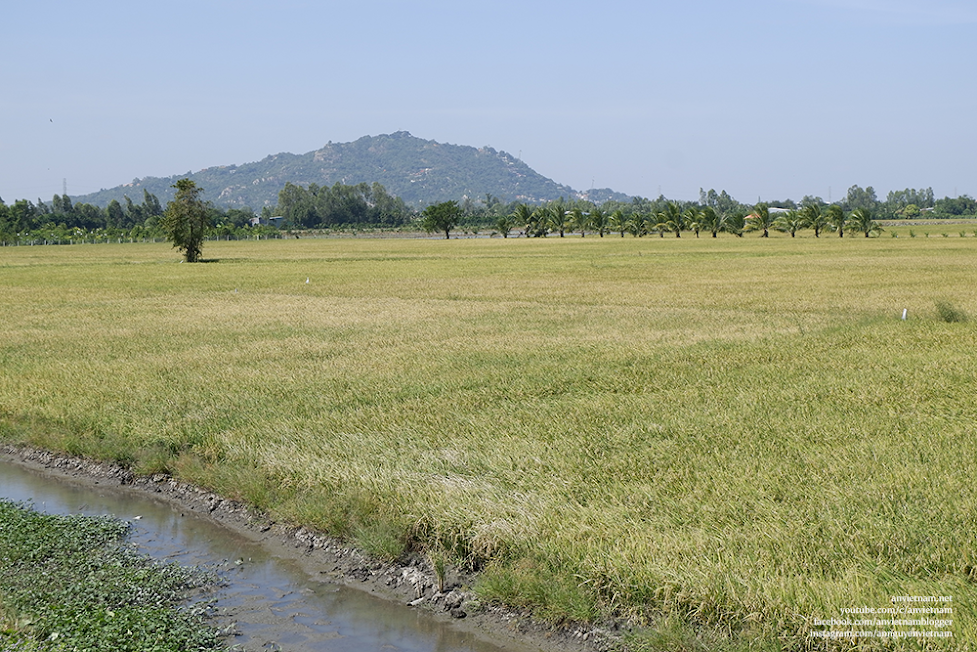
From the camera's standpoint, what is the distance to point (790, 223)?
11631 cm

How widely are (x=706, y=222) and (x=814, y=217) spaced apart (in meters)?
15.7

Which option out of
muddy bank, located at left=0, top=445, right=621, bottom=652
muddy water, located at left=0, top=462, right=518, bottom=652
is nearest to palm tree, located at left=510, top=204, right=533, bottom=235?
muddy bank, located at left=0, top=445, right=621, bottom=652

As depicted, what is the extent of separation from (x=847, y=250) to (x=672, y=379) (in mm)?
60625

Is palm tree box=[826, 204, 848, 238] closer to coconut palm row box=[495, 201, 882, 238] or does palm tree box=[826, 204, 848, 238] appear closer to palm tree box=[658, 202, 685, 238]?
coconut palm row box=[495, 201, 882, 238]

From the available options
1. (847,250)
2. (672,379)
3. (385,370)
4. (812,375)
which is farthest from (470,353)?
(847,250)

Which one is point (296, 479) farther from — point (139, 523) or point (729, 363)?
point (729, 363)

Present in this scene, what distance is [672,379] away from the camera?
1550 centimetres

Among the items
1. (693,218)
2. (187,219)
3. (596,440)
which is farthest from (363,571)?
(693,218)

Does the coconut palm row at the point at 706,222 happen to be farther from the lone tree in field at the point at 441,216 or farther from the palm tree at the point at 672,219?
the lone tree in field at the point at 441,216

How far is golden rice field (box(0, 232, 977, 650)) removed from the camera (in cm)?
691

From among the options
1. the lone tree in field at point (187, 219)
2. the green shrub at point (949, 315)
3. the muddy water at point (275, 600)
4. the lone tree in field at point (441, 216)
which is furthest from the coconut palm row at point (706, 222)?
the muddy water at point (275, 600)

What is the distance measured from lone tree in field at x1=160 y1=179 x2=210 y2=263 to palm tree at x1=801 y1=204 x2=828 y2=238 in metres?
77.2

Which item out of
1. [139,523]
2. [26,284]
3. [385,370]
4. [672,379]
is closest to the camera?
[139,523]

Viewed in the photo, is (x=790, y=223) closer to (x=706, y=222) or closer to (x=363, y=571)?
(x=706, y=222)
